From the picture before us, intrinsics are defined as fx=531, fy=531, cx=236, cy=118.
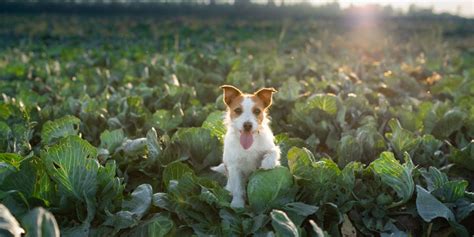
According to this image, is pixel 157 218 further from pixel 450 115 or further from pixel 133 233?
pixel 450 115

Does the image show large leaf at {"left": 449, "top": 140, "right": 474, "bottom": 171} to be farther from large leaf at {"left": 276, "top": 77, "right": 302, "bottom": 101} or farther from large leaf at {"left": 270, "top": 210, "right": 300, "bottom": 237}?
large leaf at {"left": 276, "top": 77, "right": 302, "bottom": 101}

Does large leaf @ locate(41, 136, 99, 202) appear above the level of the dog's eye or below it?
below

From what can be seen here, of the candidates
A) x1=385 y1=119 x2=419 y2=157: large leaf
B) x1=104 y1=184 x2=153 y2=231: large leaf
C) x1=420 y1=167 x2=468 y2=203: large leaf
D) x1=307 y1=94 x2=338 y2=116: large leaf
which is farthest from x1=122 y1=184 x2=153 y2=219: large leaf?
x1=307 y1=94 x2=338 y2=116: large leaf

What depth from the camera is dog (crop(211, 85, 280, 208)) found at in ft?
10.1

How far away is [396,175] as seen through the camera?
10.1 feet

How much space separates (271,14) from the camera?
44.7 meters

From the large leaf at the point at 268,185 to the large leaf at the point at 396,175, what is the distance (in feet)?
1.95

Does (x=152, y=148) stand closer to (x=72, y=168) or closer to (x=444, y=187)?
(x=72, y=168)

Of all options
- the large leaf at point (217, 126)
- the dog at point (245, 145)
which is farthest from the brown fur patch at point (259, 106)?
the large leaf at point (217, 126)

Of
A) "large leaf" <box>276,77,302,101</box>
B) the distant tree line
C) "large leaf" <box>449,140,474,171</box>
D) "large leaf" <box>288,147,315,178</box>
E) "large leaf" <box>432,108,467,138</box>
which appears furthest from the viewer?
the distant tree line

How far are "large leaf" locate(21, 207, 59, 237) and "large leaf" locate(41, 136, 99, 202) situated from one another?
0.90 meters

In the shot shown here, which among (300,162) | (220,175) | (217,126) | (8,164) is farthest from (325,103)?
(8,164)

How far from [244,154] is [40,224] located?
56.2 inches

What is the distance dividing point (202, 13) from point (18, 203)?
1695 inches
